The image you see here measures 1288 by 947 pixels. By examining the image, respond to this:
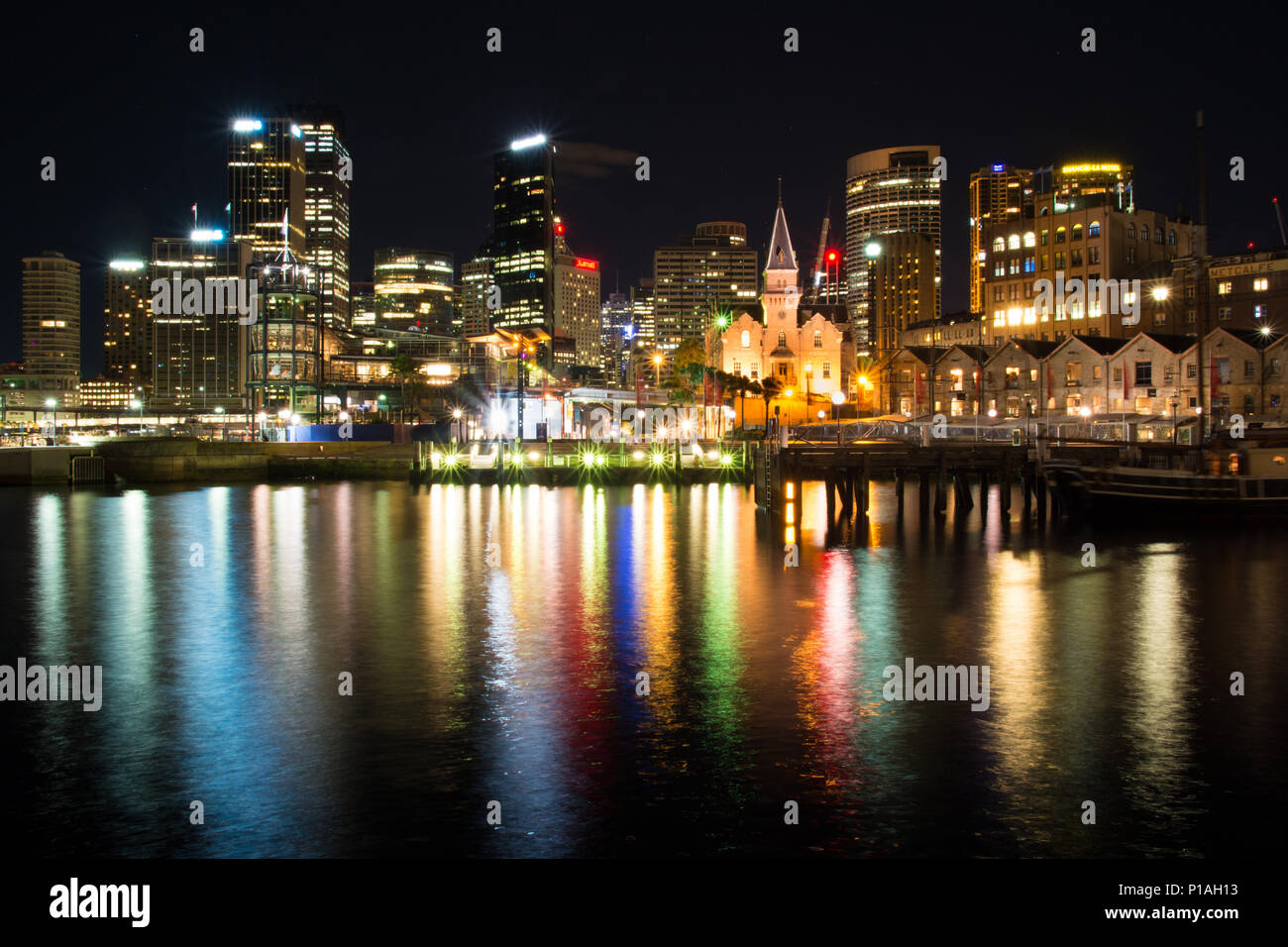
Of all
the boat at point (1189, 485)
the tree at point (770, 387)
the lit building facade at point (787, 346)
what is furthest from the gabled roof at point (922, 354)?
the boat at point (1189, 485)

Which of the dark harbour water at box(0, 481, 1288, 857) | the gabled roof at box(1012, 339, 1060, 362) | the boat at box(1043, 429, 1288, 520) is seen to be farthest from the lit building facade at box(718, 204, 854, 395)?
the dark harbour water at box(0, 481, 1288, 857)

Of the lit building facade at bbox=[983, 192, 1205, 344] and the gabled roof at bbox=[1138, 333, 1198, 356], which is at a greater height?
the lit building facade at bbox=[983, 192, 1205, 344]

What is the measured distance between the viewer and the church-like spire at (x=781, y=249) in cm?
13075

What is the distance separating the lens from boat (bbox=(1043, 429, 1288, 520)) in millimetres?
47781

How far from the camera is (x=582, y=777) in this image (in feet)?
45.6

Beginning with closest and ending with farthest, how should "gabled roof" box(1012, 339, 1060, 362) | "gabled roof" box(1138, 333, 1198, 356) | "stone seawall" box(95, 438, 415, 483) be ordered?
"gabled roof" box(1138, 333, 1198, 356) < "stone seawall" box(95, 438, 415, 483) < "gabled roof" box(1012, 339, 1060, 362)

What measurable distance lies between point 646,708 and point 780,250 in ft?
399

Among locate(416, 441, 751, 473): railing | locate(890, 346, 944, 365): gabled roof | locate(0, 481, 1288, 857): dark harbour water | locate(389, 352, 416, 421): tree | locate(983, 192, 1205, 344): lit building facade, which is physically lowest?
locate(0, 481, 1288, 857): dark harbour water

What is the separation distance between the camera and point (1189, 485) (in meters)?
48.3

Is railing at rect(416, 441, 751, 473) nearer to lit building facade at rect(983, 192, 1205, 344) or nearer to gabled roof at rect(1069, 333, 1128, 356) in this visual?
gabled roof at rect(1069, 333, 1128, 356)

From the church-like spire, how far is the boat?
81.7 meters

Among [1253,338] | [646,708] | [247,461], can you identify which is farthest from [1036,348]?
[646,708]
